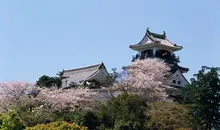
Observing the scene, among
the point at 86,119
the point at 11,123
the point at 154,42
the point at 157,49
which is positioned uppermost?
the point at 154,42

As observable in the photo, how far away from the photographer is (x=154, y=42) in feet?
151

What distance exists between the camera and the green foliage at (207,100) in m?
27.9

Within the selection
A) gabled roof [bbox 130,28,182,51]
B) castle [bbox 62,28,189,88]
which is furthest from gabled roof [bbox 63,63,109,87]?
gabled roof [bbox 130,28,182,51]

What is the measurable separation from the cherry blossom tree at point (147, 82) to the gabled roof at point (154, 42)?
18.7 feet

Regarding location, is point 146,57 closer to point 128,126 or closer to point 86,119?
point 86,119

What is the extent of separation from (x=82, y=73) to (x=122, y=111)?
1308 centimetres

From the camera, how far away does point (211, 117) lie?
28.1 m

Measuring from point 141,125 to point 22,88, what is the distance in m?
10.5

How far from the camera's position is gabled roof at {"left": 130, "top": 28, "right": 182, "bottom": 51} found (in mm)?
46344

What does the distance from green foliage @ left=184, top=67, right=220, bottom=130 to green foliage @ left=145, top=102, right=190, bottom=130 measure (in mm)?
875

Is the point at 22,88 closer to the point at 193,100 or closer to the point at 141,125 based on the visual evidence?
the point at 141,125

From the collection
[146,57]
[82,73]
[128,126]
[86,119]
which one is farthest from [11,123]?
[146,57]

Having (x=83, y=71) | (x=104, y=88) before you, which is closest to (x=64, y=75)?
(x=83, y=71)

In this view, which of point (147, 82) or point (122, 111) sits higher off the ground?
point (147, 82)
